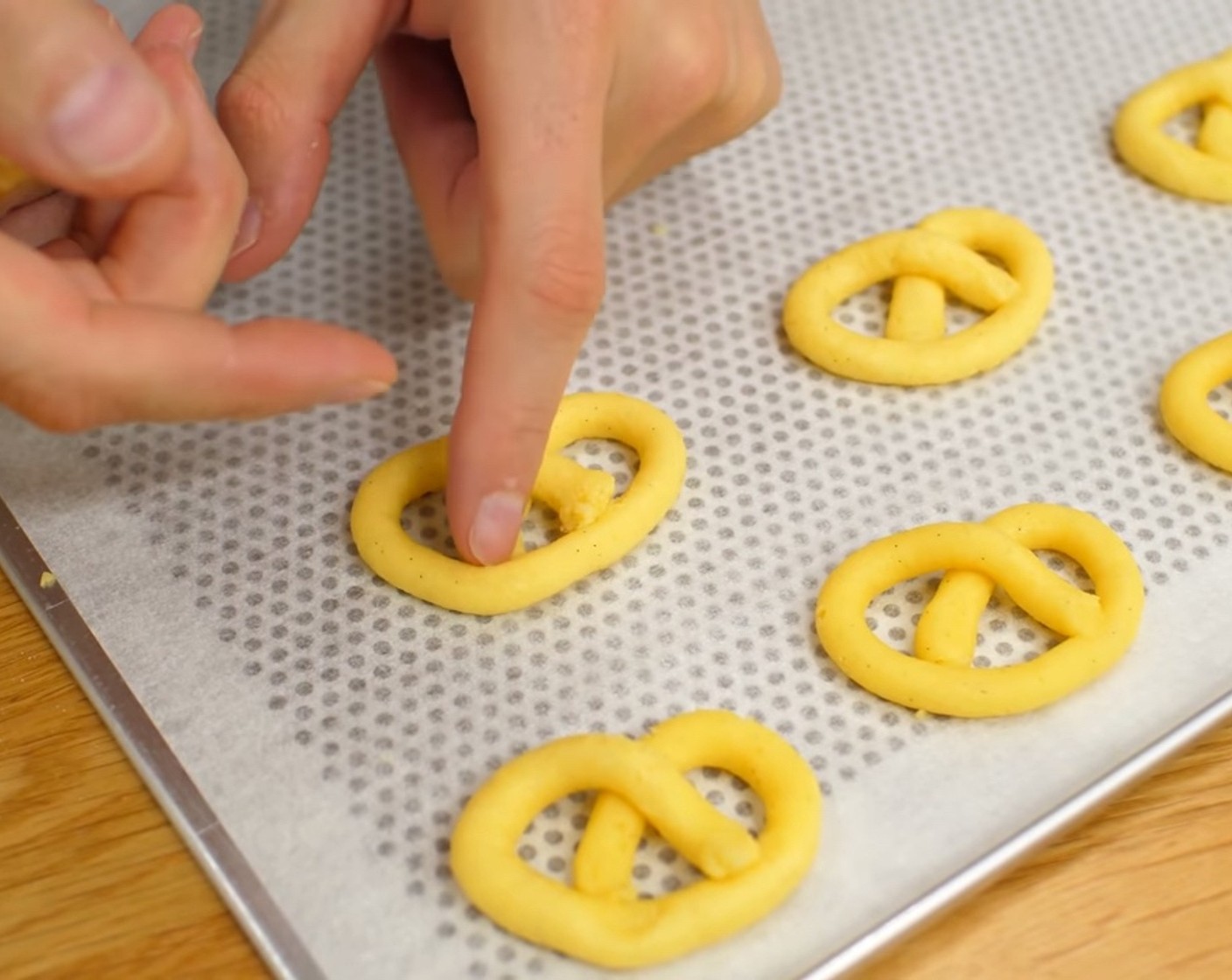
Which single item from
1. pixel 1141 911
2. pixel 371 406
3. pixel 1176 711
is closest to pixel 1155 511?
pixel 1176 711

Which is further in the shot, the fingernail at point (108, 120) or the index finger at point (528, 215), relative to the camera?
the index finger at point (528, 215)

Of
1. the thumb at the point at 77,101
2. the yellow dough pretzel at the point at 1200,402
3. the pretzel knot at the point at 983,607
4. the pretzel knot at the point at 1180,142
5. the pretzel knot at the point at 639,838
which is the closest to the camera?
the thumb at the point at 77,101

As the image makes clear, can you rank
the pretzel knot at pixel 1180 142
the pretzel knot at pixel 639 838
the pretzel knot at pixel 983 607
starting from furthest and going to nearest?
the pretzel knot at pixel 1180 142
the pretzel knot at pixel 983 607
the pretzel knot at pixel 639 838

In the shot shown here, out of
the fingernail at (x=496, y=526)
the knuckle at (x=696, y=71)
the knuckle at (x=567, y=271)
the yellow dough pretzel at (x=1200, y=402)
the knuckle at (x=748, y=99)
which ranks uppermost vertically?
the knuckle at (x=696, y=71)

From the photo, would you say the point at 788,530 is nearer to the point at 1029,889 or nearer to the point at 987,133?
the point at 1029,889

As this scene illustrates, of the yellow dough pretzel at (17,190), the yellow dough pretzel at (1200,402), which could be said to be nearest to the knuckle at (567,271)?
the yellow dough pretzel at (17,190)

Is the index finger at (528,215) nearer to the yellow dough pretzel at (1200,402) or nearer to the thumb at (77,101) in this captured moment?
the thumb at (77,101)

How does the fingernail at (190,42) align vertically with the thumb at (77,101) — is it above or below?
below
